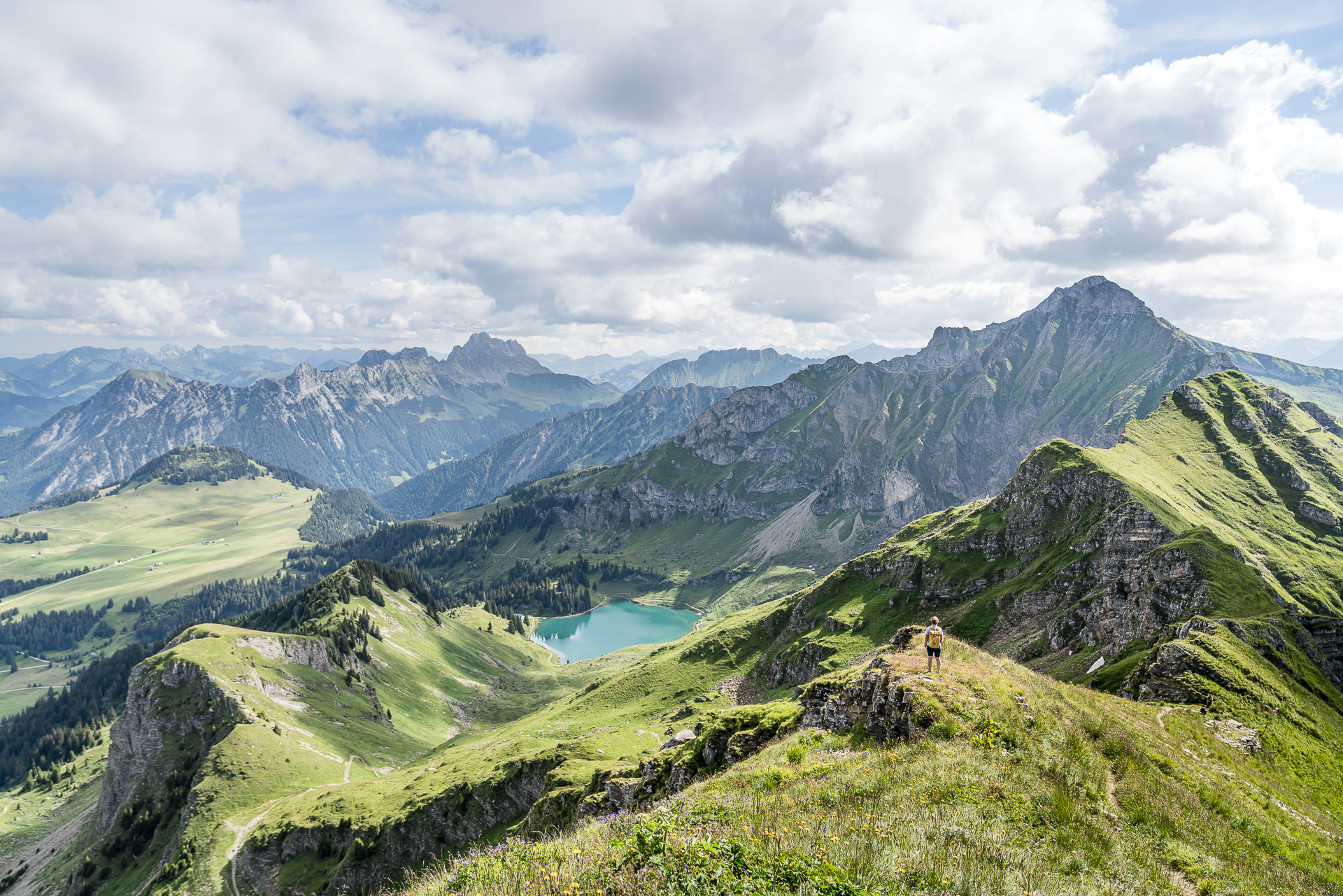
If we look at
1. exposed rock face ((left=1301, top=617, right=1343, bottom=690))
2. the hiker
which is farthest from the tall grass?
exposed rock face ((left=1301, top=617, right=1343, bottom=690))

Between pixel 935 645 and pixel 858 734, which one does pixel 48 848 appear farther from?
pixel 935 645

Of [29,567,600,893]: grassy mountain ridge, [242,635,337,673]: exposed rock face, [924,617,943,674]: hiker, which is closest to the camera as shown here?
[924,617,943,674]: hiker

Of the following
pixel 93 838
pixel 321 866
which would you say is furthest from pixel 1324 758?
pixel 93 838

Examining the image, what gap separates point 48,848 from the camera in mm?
115375

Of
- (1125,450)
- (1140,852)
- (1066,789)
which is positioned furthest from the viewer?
(1125,450)

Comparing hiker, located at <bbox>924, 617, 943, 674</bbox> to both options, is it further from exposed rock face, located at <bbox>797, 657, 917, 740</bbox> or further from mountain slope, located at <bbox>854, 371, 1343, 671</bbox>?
mountain slope, located at <bbox>854, 371, 1343, 671</bbox>

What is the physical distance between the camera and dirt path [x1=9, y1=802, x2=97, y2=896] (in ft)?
333

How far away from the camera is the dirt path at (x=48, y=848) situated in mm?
101562

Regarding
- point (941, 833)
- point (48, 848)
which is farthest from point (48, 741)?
point (941, 833)

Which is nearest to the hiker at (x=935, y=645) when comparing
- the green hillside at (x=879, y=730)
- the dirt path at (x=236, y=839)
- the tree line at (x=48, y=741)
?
the green hillside at (x=879, y=730)

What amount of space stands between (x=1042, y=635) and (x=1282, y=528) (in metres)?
121

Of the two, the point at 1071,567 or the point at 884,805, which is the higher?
the point at 884,805

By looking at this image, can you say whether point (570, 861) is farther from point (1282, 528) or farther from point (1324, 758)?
point (1282, 528)

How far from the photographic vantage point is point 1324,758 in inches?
1407
